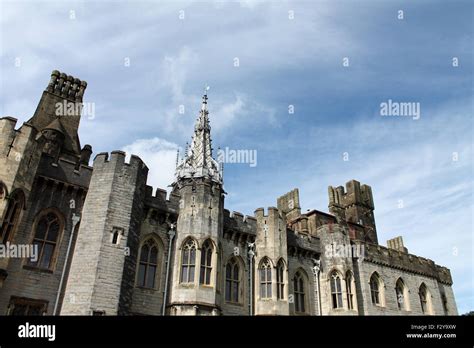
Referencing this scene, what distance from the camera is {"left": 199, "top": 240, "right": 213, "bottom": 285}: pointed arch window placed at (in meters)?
18.2

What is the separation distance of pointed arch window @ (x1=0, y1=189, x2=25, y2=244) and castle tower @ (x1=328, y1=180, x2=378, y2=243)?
77.2 feet

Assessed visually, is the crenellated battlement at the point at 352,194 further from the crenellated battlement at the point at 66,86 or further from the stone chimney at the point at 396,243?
the crenellated battlement at the point at 66,86

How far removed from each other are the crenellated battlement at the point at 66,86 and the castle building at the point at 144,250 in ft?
0.22

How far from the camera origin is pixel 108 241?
16297 millimetres

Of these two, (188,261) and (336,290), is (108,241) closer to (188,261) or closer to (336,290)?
(188,261)

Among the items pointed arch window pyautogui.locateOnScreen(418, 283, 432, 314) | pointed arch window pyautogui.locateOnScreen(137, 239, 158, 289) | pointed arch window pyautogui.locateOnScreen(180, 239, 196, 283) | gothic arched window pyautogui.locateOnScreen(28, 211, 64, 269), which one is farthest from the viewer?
pointed arch window pyautogui.locateOnScreen(418, 283, 432, 314)

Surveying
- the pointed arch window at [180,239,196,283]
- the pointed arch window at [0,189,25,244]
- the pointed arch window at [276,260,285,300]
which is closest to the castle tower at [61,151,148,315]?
the pointed arch window at [180,239,196,283]

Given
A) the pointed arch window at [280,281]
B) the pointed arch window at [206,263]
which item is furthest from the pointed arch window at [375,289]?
the pointed arch window at [206,263]

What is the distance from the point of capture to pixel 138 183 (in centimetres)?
1836

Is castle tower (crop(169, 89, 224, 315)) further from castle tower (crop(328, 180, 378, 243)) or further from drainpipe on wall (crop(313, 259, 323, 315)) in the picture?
castle tower (crop(328, 180, 378, 243))

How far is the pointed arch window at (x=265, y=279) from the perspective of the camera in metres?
20.2
